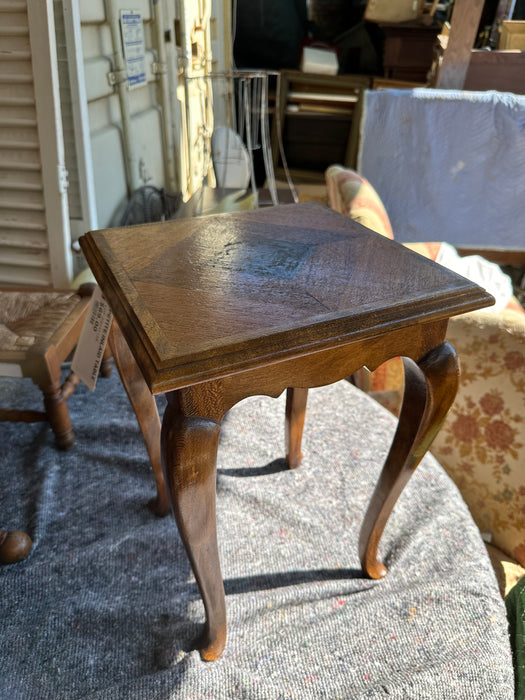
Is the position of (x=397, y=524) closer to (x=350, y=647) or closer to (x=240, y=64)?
(x=350, y=647)

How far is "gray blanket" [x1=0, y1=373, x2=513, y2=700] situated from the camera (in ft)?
2.91

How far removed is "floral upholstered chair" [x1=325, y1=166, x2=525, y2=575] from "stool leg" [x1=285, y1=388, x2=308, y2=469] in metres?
0.47

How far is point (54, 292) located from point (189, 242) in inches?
28.9

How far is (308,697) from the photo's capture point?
2.84ft

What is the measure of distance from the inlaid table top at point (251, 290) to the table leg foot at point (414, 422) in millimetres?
93

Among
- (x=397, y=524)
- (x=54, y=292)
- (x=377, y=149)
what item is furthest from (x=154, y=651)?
(x=377, y=149)

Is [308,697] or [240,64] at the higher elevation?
[240,64]

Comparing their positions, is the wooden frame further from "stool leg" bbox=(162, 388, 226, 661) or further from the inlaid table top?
"stool leg" bbox=(162, 388, 226, 661)

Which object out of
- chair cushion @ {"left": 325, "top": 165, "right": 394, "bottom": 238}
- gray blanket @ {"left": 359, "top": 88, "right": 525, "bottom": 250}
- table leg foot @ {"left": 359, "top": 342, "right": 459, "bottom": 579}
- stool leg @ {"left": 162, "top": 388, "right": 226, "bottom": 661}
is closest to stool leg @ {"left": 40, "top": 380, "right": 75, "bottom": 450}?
stool leg @ {"left": 162, "top": 388, "right": 226, "bottom": 661}

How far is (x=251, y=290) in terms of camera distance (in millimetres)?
725

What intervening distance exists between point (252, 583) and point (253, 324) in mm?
673

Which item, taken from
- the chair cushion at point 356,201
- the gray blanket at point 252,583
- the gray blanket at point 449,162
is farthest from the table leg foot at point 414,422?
the gray blanket at point 449,162

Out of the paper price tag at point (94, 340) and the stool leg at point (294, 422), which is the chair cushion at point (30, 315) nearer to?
the paper price tag at point (94, 340)

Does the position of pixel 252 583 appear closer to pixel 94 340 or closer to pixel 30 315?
pixel 94 340
